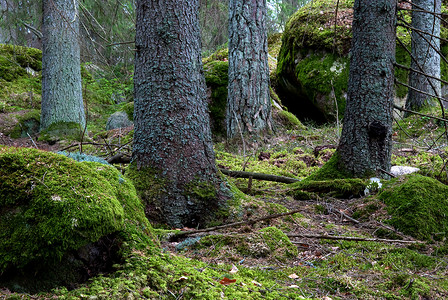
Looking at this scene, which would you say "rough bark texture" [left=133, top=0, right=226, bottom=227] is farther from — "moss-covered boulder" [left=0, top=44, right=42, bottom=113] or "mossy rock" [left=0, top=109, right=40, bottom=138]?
"moss-covered boulder" [left=0, top=44, right=42, bottom=113]

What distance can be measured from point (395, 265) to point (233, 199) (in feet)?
5.28

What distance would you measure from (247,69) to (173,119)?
173 inches

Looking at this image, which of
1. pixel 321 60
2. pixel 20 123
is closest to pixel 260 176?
pixel 321 60

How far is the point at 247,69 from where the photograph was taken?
7.52m

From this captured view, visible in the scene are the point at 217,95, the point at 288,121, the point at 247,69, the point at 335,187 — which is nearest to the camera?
the point at 335,187

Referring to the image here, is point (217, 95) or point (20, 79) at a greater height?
point (20, 79)

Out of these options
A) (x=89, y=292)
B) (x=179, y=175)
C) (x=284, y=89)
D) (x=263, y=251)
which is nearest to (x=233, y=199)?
(x=179, y=175)

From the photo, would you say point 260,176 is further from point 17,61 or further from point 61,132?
point 17,61

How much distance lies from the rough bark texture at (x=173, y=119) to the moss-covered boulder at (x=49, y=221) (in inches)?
61.5

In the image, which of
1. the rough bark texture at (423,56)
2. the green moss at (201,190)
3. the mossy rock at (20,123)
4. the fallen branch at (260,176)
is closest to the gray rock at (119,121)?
the mossy rock at (20,123)

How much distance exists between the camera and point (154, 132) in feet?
11.5

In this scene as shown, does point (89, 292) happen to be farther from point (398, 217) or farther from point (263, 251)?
point (398, 217)

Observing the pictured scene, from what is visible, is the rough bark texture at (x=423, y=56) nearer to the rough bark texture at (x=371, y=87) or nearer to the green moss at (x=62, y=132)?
the rough bark texture at (x=371, y=87)

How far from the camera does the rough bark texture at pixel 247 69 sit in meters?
7.50
